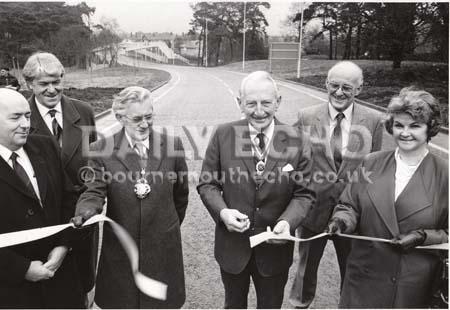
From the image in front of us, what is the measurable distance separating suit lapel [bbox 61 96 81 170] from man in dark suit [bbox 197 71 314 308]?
1.07 metres

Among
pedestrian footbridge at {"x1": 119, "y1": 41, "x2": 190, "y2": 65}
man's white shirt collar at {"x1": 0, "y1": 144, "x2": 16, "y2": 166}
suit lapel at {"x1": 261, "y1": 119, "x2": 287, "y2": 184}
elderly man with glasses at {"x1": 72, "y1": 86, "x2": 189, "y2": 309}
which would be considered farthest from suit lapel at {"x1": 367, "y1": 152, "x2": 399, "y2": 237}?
pedestrian footbridge at {"x1": 119, "y1": 41, "x2": 190, "y2": 65}

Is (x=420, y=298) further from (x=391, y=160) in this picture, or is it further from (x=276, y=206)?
(x=276, y=206)

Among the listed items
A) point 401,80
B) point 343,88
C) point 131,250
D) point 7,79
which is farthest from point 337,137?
point 401,80

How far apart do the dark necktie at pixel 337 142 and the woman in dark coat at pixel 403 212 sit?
0.61 metres

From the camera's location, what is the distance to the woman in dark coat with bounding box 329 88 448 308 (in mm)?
2076

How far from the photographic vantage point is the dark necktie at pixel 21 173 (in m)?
2.13

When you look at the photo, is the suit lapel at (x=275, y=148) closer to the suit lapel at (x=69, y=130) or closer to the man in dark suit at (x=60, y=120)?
the man in dark suit at (x=60, y=120)

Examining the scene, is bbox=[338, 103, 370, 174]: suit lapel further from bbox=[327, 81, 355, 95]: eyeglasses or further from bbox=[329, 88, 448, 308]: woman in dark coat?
bbox=[329, 88, 448, 308]: woman in dark coat

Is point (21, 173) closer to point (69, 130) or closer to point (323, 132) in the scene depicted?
point (69, 130)

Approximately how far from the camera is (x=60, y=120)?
2973 millimetres

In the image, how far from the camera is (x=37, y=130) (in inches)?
111

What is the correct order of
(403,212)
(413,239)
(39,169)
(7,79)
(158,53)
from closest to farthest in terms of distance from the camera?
(413,239) < (403,212) < (39,169) < (7,79) < (158,53)

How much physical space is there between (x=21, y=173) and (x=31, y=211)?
0.21 m

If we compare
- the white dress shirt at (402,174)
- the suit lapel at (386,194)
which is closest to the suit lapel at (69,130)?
the suit lapel at (386,194)
